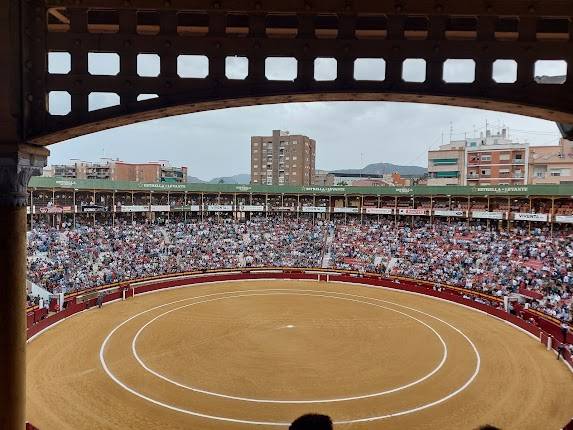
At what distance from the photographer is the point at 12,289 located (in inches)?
262

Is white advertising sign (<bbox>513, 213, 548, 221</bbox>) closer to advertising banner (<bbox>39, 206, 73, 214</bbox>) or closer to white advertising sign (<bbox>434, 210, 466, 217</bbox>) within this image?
white advertising sign (<bbox>434, 210, 466, 217</bbox>)

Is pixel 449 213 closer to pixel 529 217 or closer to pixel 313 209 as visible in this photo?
pixel 529 217

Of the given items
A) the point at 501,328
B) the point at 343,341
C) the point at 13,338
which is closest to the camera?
the point at 13,338

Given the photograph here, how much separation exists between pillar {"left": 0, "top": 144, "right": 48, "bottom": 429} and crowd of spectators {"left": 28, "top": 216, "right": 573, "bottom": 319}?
1310 inches

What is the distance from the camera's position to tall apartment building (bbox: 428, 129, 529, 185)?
84.2 m

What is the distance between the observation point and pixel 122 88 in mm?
7367

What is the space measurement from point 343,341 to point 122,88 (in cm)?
2344

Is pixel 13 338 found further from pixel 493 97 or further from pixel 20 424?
pixel 493 97

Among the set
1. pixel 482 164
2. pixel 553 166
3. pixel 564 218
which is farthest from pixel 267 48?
pixel 482 164

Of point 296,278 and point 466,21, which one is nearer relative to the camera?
point 466,21

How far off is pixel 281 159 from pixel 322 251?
10068cm

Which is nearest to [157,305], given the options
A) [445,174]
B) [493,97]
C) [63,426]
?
[63,426]

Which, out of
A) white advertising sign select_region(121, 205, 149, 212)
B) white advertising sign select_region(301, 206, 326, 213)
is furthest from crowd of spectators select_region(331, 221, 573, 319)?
white advertising sign select_region(121, 205, 149, 212)

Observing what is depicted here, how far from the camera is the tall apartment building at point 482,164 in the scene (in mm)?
84188
